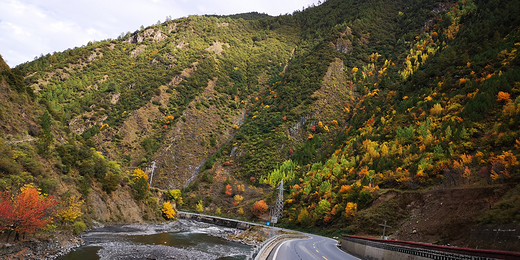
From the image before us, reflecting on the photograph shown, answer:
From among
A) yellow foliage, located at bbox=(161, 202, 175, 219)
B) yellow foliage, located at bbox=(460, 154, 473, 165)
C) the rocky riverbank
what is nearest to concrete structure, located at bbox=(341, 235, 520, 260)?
the rocky riverbank

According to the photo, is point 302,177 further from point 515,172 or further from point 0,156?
point 0,156

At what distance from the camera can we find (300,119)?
4163 inches

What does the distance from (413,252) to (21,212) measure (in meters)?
27.5

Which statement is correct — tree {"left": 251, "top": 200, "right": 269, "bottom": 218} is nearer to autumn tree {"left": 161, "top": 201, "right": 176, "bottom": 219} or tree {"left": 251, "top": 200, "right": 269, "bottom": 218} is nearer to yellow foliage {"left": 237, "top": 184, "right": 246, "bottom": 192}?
yellow foliage {"left": 237, "top": 184, "right": 246, "bottom": 192}

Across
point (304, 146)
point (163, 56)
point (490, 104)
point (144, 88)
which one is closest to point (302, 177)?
point (304, 146)

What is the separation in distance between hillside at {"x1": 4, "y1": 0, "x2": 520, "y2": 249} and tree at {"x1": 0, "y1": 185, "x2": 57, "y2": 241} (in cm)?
291

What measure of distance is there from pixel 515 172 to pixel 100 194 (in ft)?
176

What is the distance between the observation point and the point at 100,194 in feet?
145

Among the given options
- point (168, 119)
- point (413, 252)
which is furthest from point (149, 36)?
point (413, 252)

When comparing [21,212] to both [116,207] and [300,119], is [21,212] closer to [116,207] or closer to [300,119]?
[116,207]

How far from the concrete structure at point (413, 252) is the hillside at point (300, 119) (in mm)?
9551

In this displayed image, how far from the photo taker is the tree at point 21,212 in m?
21.7


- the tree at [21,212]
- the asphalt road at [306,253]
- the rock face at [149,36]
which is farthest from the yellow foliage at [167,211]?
the rock face at [149,36]

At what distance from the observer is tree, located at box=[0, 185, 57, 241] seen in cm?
2168
